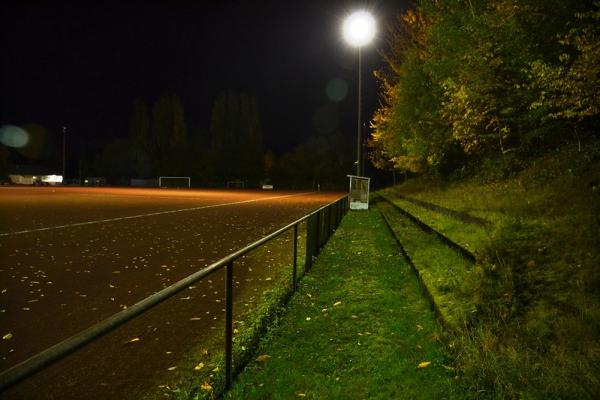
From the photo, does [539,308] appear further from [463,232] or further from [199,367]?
[463,232]

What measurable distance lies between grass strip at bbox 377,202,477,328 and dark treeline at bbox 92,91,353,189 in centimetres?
6917

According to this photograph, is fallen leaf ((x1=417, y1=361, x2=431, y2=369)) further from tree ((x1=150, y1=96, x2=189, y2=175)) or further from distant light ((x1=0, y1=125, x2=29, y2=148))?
distant light ((x1=0, y1=125, x2=29, y2=148))

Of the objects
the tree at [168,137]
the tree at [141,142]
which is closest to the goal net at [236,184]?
the tree at [168,137]

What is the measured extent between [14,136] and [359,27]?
12626 centimetres

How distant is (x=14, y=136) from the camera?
112 meters

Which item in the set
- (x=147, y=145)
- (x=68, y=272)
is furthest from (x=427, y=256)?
(x=147, y=145)

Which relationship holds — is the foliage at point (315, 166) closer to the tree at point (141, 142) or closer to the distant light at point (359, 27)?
Answer: the tree at point (141, 142)

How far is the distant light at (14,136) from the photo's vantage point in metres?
106

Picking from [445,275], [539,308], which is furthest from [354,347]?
[445,275]

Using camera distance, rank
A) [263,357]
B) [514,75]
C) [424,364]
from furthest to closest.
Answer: [514,75] → [263,357] → [424,364]

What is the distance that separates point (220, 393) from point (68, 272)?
5.36m

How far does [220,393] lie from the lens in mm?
3350

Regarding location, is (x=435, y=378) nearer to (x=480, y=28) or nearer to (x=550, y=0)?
(x=550, y=0)

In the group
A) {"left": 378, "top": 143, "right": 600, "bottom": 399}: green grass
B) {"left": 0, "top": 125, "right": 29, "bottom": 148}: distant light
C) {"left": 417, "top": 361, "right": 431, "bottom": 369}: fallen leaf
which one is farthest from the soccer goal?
{"left": 417, "top": 361, "right": 431, "bottom": 369}: fallen leaf
